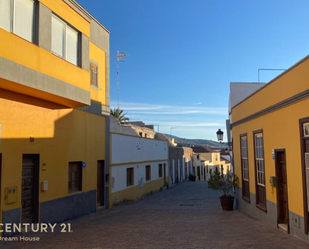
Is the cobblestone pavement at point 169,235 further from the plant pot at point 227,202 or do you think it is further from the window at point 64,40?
the window at point 64,40

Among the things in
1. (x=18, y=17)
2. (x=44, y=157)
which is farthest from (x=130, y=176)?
(x=18, y=17)

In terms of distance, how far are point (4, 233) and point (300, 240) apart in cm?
733

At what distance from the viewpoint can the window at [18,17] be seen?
7.25 meters

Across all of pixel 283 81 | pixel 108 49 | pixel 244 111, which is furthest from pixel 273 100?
pixel 108 49

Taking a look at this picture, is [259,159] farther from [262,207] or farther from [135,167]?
[135,167]

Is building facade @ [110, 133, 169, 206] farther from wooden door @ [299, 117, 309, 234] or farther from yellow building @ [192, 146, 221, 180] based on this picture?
yellow building @ [192, 146, 221, 180]

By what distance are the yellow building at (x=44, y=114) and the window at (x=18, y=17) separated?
0.02 m

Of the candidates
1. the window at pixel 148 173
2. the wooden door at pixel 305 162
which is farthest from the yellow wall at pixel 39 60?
the window at pixel 148 173

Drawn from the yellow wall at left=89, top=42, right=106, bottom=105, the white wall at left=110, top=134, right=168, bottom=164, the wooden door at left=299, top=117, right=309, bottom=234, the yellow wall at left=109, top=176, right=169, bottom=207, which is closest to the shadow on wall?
the yellow wall at left=89, top=42, right=106, bottom=105

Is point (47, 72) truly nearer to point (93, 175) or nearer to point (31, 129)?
point (31, 129)

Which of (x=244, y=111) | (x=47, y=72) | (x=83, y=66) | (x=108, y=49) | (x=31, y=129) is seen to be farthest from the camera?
(x=108, y=49)

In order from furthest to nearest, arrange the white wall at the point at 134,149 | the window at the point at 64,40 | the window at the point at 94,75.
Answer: the white wall at the point at 134,149 → the window at the point at 94,75 → the window at the point at 64,40

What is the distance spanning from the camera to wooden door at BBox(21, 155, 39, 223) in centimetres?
898

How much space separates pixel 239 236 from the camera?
7715mm
